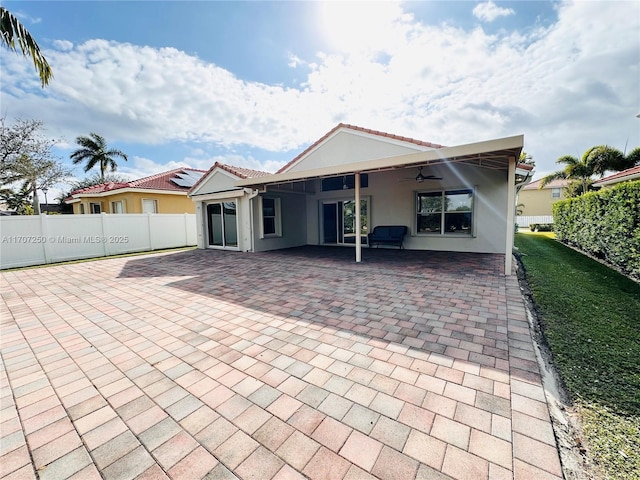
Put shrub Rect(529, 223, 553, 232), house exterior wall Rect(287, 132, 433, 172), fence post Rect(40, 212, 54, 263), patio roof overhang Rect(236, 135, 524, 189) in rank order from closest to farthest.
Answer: patio roof overhang Rect(236, 135, 524, 189) < fence post Rect(40, 212, 54, 263) < house exterior wall Rect(287, 132, 433, 172) < shrub Rect(529, 223, 553, 232)

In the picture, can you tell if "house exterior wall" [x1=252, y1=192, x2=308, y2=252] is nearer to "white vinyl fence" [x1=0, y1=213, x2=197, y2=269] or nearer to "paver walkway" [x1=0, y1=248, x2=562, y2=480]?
"white vinyl fence" [x1=0, y1=213, x2=197, y2=269]

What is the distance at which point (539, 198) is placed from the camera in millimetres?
32969

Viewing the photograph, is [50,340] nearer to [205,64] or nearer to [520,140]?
[520,140]

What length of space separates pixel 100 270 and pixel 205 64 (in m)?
8.58

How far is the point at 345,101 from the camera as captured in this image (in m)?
11.4

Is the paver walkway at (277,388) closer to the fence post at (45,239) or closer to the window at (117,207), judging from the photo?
the fence post at (45,239)

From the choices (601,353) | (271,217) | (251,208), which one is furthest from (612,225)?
(251,208)

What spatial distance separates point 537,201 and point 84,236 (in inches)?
1670

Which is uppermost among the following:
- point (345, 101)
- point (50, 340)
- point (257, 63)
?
point (257, 63)

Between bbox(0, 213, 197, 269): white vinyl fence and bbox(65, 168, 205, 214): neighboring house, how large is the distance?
275 centimetres

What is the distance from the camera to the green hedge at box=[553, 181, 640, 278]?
589 centimetres

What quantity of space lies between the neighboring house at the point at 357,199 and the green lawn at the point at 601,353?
133 inches

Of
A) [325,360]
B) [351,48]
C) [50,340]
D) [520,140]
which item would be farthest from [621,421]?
[351,48]

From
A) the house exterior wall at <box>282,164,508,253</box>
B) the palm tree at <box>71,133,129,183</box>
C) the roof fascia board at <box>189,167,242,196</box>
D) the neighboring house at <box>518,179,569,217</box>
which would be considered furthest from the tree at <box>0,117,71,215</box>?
the neighboring house at <box>518,179,569,217</box>
